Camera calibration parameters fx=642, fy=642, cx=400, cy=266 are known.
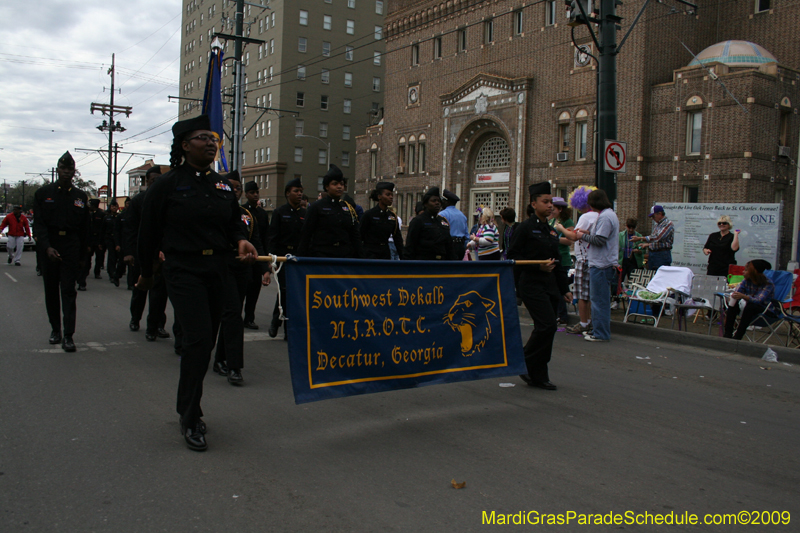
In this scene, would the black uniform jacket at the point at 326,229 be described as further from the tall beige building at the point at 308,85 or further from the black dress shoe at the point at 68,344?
the tall beige building at the point at 308,85

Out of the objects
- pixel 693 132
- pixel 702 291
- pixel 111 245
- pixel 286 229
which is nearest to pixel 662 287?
pixel 702 291

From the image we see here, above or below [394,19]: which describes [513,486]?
below

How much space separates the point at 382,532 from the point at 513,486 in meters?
0.97

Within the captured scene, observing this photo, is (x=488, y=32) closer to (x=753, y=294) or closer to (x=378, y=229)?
(x=378, y=229)

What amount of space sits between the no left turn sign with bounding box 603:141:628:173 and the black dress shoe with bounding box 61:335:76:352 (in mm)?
8966

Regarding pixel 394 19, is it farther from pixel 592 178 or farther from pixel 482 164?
pixel 592 178

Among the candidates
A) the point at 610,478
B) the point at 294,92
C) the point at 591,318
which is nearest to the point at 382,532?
the point at 610,478

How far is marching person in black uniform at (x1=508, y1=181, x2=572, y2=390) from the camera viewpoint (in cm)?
596

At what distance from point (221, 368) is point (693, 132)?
25.9 meters

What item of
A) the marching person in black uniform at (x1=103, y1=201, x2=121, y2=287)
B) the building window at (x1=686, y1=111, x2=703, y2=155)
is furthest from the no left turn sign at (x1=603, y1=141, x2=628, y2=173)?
the building window at (x1=686, y1=111, x2=703, y2=155)

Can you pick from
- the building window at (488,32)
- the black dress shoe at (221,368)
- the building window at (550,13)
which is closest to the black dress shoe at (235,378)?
the black dress shoe at (221,368)

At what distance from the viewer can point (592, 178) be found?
99.0 ft

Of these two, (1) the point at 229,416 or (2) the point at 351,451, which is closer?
(2) the point at 351,451

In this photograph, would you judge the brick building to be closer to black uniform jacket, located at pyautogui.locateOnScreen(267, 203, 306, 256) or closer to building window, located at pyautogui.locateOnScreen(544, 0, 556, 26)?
building window, located at pyautogui.locateOnScreen(544, 0, 556, 26)
